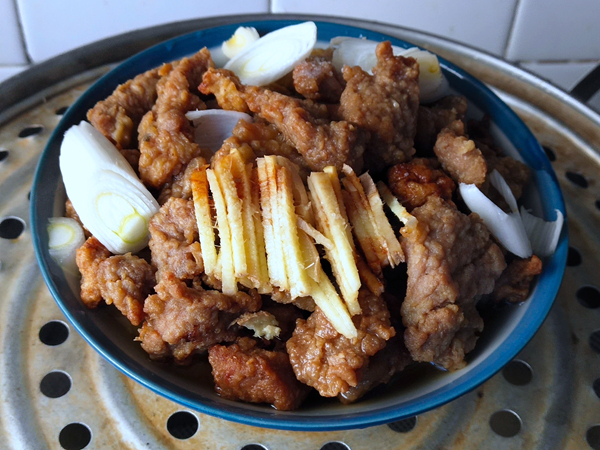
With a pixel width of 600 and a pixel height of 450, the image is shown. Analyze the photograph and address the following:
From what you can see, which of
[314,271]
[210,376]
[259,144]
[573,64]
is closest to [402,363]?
[314,271]

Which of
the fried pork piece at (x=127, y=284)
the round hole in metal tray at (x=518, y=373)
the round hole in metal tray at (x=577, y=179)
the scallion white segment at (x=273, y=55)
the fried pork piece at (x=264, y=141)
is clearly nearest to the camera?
the fried pork piece at (x=127, y=284)

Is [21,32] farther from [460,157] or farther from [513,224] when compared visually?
[513,224]

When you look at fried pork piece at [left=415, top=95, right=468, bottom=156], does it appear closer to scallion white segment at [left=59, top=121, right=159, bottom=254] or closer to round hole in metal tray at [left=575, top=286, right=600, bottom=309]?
round hole in metal tray at [left=575, top=286, right=600, bottom=309]

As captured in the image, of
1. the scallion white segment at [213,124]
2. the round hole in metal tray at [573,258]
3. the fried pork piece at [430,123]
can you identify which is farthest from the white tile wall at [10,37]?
the round hole in metal tray at [573,258]

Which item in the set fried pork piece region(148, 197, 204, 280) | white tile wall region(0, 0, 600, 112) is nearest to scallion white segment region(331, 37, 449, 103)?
fried pork piece region(148, 197, 204, 280)

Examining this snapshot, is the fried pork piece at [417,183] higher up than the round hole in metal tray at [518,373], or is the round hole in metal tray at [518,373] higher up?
the fried pork piece at [417,183]

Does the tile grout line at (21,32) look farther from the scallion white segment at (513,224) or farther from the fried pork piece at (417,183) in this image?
the scallion white segment at (513,224)
